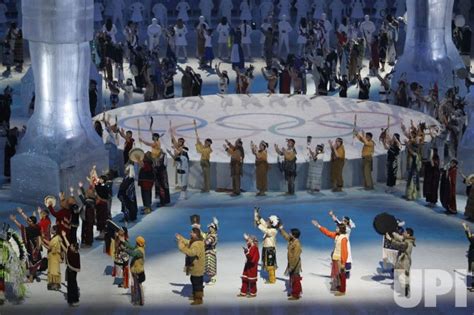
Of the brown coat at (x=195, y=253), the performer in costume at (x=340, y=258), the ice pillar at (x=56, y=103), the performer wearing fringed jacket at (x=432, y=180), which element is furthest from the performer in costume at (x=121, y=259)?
the performer wearing fringed jacket at (x=432, y=180)

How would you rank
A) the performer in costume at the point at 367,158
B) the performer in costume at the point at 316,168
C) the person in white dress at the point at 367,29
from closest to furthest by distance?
the performer in costume at the point at 316,168
the performer in costume at the point at 367,158
the person in white dress at the point at 367,29

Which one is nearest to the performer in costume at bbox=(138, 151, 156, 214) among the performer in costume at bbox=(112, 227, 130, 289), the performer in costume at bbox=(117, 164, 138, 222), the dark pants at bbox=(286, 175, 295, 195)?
the performer in costume at bbox=(117, 164, 138, 222)

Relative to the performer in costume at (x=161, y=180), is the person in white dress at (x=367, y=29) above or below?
above

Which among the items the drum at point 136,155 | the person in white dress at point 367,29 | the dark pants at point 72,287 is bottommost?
the dark pants at point 72,287

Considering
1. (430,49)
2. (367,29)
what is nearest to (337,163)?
(430,49)

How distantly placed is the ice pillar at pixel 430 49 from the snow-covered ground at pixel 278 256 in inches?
334

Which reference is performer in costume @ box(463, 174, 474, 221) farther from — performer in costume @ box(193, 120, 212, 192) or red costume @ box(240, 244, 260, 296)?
red costume @ box(240, 244, 260, 296)

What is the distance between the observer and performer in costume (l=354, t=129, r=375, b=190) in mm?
31953

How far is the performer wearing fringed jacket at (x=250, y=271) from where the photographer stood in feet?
79.5

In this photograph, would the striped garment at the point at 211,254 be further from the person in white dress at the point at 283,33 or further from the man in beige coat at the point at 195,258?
the person in white dress at the point at 283,33

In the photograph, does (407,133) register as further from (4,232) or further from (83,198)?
(4,232)

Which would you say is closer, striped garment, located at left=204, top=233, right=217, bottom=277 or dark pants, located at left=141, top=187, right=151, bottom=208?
striped garment, located at left=204, top=233, right=217, bottom=277

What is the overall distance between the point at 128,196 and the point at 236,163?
3527mm

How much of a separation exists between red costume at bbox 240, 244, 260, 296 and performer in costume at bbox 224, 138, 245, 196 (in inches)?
279
